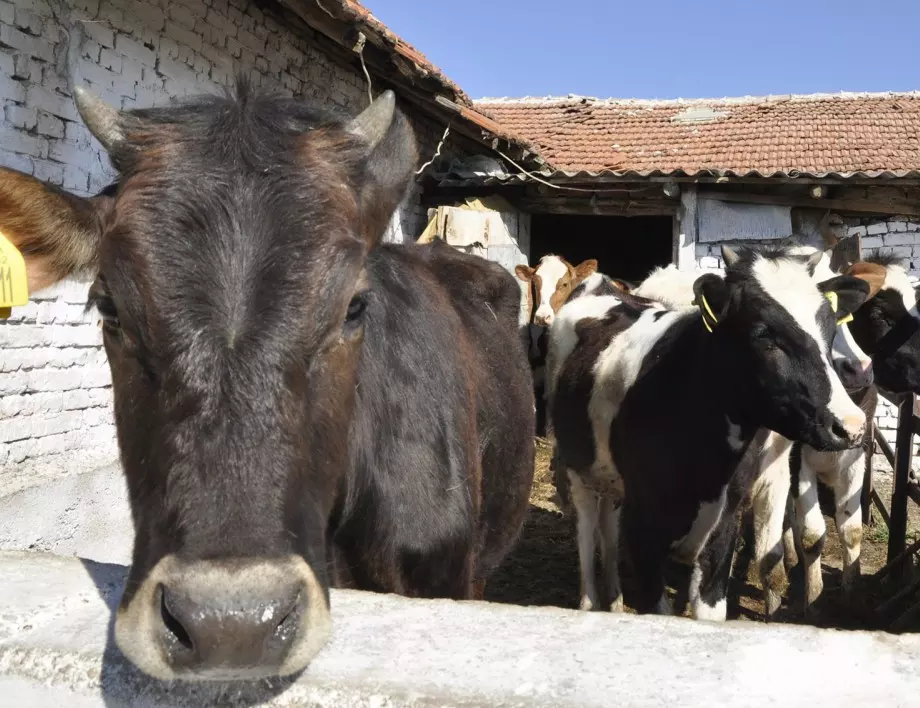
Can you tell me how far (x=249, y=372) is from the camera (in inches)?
62.9

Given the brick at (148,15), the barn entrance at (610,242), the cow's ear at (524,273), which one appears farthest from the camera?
the barn entrance at (610,242)

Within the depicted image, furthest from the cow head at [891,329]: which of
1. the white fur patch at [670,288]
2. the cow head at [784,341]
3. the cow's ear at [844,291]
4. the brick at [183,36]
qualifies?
the brick at [183,36]

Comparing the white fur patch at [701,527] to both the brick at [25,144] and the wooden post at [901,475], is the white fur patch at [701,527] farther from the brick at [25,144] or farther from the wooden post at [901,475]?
the brick at [25,144]

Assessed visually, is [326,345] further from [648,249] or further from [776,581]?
[648,249]

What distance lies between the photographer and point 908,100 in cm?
1398

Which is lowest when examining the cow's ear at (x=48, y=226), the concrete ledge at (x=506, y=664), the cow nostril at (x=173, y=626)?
the concrete ledge at (x=506, y=664)

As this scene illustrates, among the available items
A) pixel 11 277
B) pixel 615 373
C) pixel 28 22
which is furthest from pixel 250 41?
pixel 11 277

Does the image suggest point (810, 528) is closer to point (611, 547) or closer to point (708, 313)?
point (611, 547)

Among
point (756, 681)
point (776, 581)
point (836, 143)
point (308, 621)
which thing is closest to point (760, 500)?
point (776, 581)

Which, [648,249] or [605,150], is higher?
[605,150]

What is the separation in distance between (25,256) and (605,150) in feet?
37.2

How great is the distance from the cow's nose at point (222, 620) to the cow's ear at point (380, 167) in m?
1.02

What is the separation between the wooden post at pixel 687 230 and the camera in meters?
10.4

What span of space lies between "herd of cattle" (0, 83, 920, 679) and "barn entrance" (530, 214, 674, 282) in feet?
36.8
